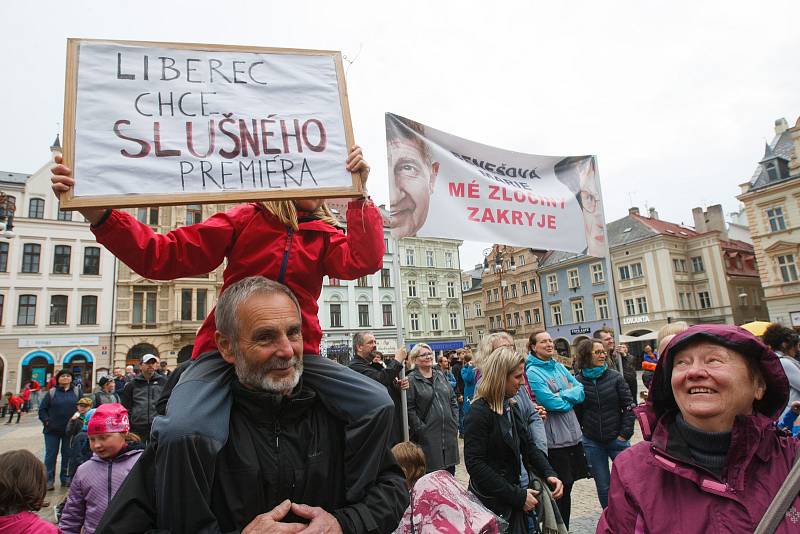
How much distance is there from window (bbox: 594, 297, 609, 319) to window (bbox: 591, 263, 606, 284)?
163 cm

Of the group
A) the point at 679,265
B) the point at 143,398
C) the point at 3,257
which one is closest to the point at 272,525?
the point at 143,398

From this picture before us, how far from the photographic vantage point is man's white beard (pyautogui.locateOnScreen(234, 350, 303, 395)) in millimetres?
1892

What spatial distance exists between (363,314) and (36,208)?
77.5 ft

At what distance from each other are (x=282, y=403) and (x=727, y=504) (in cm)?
169

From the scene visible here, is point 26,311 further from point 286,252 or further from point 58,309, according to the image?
point 286,252

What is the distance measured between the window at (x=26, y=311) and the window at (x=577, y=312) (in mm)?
42422

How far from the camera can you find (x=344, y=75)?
252 centimetres

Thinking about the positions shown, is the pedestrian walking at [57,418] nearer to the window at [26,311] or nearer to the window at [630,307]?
the window at [26,311]

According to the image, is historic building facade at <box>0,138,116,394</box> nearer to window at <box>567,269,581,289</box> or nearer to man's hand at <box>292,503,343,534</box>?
man's hand at <box>292,503,343,534</box>

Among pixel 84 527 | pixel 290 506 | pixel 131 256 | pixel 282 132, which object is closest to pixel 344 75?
pixel 282 132

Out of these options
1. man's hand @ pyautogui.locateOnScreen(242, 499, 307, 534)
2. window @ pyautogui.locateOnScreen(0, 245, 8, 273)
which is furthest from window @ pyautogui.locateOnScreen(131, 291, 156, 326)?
man's hand @ pyautogui.locateOnScreen(242, 499, 307, 534)

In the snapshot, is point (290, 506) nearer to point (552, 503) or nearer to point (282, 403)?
point (282, 403)

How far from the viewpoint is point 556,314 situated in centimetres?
4803

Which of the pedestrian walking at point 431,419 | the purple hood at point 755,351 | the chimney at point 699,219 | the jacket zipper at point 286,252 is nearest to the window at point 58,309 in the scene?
the pedestrian walking at point 431,419
